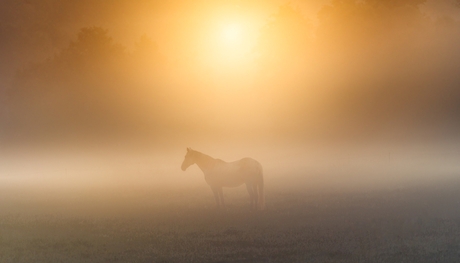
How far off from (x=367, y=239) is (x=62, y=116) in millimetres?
16999

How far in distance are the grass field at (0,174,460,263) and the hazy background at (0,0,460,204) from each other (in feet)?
28.2

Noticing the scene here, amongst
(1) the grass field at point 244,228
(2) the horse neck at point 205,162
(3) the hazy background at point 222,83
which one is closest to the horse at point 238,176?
(2) the horse neck at point 205,162

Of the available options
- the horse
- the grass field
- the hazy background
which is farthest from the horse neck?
the hazy background

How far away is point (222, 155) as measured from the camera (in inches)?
798

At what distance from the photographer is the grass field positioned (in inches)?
222

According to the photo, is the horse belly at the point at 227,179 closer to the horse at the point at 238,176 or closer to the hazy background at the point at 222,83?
the horse at the point at 238,176

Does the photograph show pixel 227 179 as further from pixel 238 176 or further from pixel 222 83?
pixel 222 83

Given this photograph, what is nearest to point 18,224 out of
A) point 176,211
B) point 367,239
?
point 176,211

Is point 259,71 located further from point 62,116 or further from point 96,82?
point 62,116

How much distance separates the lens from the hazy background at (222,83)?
1997 cm

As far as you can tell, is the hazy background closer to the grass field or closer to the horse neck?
the grass field

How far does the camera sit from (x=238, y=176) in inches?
Answer: 345

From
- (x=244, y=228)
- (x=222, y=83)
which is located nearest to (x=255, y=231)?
(x=244, y=228)

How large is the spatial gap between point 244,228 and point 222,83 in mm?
14991
